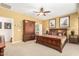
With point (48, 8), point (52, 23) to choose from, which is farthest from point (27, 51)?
point (48, 8)

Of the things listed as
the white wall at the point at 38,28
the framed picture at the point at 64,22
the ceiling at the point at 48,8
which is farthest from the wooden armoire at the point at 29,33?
the framed picture at the point at 64,22

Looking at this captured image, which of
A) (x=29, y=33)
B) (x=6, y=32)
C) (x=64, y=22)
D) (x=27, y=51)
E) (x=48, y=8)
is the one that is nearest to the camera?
(x=6, y=32)

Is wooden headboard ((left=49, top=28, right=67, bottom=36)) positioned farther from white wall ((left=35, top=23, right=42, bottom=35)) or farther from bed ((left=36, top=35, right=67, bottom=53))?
white wall ((left=35, top=23, right=42, bottom=35))

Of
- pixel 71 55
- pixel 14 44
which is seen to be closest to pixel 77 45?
pixel 71 55

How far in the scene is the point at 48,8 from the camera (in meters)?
2.25

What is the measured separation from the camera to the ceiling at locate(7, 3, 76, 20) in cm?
216

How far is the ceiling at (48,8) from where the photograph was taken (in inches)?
85.0

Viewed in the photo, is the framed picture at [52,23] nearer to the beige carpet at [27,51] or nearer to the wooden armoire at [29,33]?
the wooden armoire at [29,33]

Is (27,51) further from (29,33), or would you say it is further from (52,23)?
(52,23)

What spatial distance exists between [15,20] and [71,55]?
5.69ft

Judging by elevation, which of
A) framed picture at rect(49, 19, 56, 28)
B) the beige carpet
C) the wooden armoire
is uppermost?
framed picture at rect(49, 19, 56, 28)

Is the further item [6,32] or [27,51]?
[27,51]

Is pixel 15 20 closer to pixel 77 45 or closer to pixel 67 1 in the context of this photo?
pixel 67 1

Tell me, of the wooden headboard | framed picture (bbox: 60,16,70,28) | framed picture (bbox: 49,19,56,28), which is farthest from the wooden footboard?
framed picture (bbox: 60,16,70,28)
